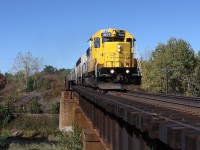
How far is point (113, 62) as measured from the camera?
2109 cm

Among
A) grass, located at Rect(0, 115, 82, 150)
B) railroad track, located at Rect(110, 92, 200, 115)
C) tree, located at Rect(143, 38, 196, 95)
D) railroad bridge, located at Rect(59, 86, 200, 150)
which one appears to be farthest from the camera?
tree, located at Rect(143, 38, 196, 95)

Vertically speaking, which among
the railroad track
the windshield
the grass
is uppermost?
the windshield

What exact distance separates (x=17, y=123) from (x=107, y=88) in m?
45.3

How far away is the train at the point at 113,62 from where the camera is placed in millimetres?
20094

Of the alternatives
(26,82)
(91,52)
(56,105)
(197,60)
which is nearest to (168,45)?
(197,60)

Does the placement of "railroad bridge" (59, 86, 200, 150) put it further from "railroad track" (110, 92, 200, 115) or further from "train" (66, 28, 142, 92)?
"train" (66, 28, 142, 92)

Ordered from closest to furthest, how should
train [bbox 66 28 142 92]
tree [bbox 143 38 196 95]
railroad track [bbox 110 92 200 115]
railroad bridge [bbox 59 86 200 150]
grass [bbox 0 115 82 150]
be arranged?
1. railroad bridge [bbox 59 86 200 150]
2. railroad track [bbox 110 92 200 115]
3. train [bbox 66 28 142 92]
4. grass [bbox 0 115 82 150]
5. tree [bbox 143 38 196 95]

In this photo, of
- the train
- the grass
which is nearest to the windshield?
the train

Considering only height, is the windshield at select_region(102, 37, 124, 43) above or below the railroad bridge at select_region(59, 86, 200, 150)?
above

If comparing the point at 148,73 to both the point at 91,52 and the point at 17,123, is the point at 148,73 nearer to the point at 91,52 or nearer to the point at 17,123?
the point at 17,123

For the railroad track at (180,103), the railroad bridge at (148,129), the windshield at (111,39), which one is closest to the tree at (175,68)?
the windshield at (111,39)

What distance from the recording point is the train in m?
20.1

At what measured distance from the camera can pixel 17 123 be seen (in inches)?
2440

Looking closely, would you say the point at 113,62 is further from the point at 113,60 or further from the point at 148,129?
the point at 148,129
